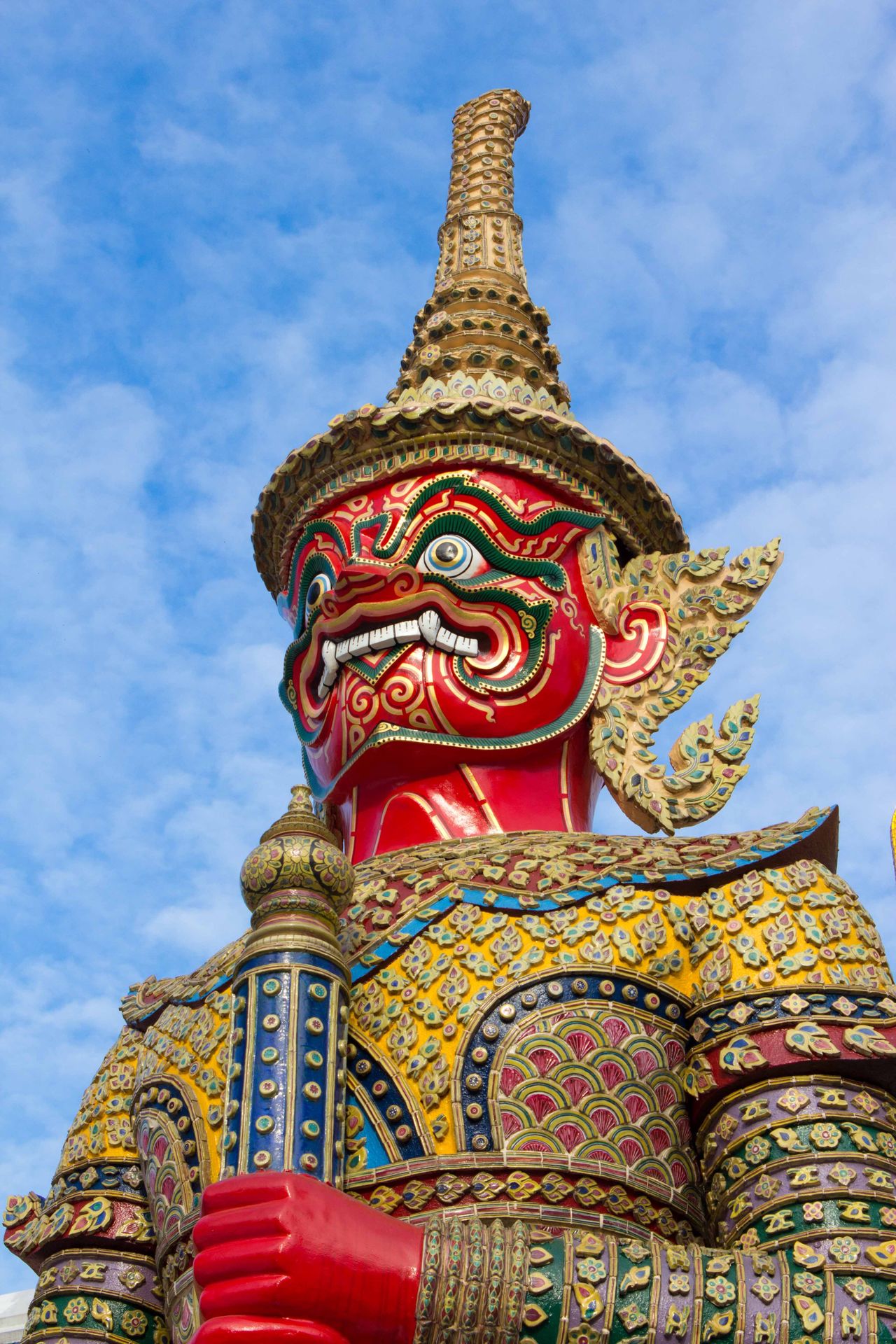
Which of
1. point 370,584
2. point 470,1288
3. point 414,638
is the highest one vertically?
point 370,584

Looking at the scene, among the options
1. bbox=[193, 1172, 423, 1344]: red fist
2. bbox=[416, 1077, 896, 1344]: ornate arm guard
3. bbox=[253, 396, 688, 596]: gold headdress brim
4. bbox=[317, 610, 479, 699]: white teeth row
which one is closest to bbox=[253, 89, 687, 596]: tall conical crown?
bbox=[253, 396, 688, 596]: gold headdress brim

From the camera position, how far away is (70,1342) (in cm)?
540

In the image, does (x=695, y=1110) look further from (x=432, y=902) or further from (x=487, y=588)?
(x=487, y=588)

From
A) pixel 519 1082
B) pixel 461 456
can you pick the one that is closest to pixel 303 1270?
pixel 519 1082

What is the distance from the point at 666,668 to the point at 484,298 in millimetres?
2204

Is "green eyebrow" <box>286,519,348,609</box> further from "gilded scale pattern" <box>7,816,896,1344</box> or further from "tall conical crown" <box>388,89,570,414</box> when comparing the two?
"gilded scale pattern" <box>7,816,896,1344</box>

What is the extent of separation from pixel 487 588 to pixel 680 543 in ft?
4.37

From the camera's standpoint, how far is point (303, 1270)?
13.8 ft

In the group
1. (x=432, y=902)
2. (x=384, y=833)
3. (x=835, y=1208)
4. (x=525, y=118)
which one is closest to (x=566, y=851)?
(x=432, y=902)

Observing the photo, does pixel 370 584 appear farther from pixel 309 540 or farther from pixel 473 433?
pixel 473 433

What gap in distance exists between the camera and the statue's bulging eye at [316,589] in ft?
22.0

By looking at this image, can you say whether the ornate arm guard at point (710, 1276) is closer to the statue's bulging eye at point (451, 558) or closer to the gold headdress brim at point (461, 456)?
the statue's bulging eye at point (451, 558)

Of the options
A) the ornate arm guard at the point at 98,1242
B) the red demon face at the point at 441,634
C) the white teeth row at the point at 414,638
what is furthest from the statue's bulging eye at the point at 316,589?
the ornate arm guard at the point at 98,1242

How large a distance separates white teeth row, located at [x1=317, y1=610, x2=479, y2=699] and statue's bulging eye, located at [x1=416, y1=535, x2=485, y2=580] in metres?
0.21
